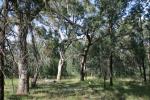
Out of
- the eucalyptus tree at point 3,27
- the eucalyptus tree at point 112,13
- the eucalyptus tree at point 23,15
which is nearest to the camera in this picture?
the eucalyptus tree at point 3,27

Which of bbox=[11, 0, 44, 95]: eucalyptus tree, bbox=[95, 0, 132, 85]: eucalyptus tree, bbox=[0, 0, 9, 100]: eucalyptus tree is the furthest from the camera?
bbox=[95, 0, 132, 85]: eucalyptus tree

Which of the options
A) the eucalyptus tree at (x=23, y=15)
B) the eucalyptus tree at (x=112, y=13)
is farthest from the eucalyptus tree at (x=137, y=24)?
the eucalyptus tree at (x=23, y=15)

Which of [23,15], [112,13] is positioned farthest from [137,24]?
[23,15]

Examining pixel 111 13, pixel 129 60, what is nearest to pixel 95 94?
pixel 111 13

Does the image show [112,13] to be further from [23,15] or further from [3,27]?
[3,27]

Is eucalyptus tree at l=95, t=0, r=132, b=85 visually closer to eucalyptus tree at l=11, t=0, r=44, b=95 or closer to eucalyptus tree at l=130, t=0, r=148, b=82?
eucalyptus tree at l=130, t=0, r=148, b=82

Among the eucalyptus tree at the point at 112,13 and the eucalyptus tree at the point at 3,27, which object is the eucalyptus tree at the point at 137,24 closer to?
the eucalyptus tree at the point at 112,13

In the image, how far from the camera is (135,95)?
23875mm

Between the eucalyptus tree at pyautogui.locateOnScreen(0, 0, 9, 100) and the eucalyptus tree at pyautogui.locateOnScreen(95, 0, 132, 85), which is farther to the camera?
the eucalyptus tree at pyautogui.locateOnScreen(95, 0, 132, 85)

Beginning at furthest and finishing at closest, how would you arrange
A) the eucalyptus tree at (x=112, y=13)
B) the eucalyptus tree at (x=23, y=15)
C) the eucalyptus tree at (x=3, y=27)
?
1. the eucalyptus tree at (x=112, y=13)
2. the eucalyptus tree at (x=23, y=15)
3. the eucalyptus tree at (x=3, y=27)

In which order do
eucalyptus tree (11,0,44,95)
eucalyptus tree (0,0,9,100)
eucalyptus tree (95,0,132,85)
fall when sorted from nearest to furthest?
eucalyptus tree (0,0,9,100) < eucalyptus tree (11,0,44,95) < eucalyptus tree (95,0,132,85)

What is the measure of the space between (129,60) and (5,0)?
164 feet

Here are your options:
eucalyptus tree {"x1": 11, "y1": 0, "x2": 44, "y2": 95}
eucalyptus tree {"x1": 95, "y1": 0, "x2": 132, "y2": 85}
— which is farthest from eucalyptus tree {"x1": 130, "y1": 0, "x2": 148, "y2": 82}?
eucalyptus tree {"x1": 11, "y1": 0, "x2": 44, "y2": 95}

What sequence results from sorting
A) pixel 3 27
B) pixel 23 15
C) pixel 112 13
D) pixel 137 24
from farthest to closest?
pixel 137 24
pixel 112 13
pixel 23 15
pixel 3 27
